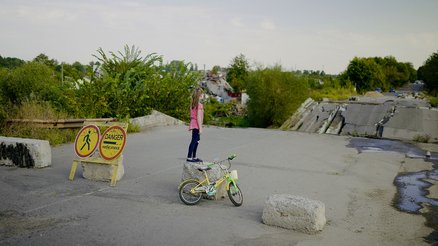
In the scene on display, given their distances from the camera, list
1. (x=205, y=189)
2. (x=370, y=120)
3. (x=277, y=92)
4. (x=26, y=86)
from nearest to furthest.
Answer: (x=205, y=189), (x=26, y=86), (x=370, y=120), (x=277, y=92)

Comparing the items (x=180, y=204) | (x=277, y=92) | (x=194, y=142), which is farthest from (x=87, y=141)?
(x=277, y=92)

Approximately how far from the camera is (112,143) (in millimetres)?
8125

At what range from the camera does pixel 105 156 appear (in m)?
8.08

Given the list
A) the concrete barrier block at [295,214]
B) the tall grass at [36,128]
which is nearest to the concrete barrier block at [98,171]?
the concrete barrier block at [295,214]

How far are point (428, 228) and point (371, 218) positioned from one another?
2.77 ft

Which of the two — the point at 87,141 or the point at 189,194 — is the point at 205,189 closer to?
the point at 189,194

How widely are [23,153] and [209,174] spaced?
4.90 meters

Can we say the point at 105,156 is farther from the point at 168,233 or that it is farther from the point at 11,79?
the point at 11,79

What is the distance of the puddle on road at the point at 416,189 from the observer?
22.5 ft

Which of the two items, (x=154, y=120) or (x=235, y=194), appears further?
(x=154, y=120)

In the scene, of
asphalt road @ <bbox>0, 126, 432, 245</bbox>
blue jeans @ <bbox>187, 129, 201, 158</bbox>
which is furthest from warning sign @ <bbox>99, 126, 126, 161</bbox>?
blue jeans @ <bbox>187, 129, 201, 158</bbox>

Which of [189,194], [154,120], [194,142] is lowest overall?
[189,194]

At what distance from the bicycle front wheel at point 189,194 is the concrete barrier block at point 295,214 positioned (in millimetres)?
1355

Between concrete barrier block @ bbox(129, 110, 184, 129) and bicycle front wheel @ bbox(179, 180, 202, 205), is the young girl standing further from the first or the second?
concrete barrier block @ bbox(129, 110, 184, 129)
